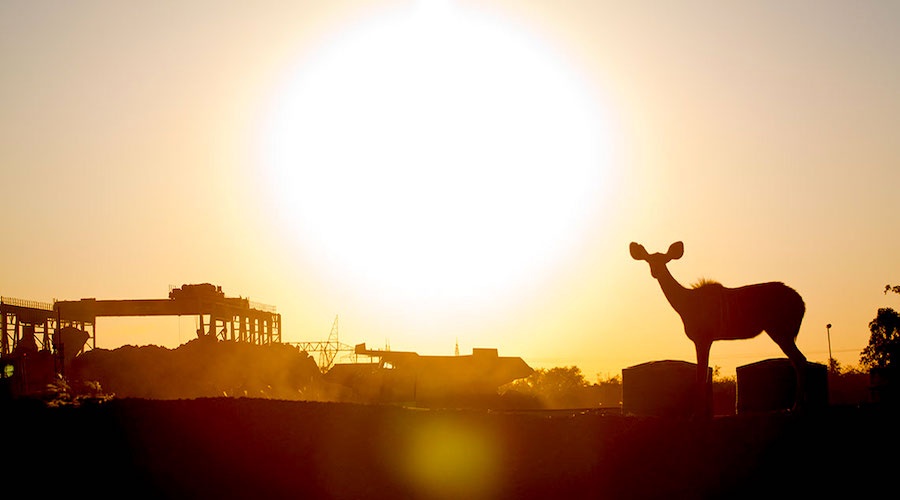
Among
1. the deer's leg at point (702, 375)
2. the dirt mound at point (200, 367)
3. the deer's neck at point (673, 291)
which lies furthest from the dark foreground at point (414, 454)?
the dirt mound at point (200, 367)

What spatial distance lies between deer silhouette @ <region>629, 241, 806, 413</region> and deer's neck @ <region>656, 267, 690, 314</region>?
23 mm

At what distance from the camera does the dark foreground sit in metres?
15.5

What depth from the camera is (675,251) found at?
744 inches

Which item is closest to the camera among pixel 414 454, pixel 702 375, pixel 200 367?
pixel 414 454

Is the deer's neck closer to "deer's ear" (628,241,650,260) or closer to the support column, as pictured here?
"deer's ear" (628,241,650,260)

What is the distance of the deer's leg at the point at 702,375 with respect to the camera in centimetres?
1759

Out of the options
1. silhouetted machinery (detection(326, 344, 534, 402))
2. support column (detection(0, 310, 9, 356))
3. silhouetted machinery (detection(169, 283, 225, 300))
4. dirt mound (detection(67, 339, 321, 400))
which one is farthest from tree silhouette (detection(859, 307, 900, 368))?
support column (detection(0, 310, 9, 356))

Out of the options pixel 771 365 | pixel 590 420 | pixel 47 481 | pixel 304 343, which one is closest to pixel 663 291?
pixel 590 420

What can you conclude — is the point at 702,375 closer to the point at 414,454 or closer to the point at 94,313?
the point at 414,454

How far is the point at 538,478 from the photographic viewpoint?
16.0 metres

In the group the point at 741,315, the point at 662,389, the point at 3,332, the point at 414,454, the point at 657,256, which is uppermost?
the point at 3,332

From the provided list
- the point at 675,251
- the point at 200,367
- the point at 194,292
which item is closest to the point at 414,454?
the point at 675,251

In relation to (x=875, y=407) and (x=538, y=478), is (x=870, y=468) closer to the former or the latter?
(x=875, y=407)

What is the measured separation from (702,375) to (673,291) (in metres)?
1.94
